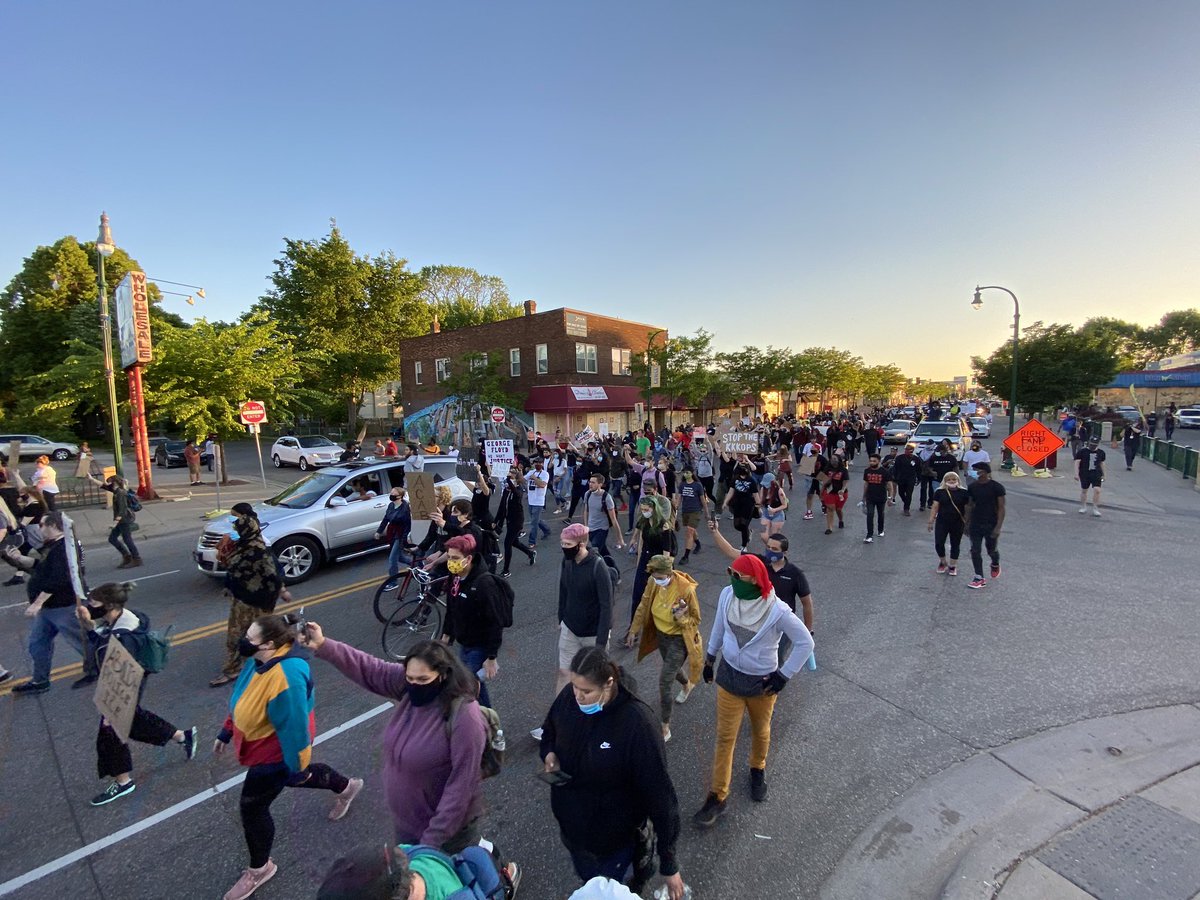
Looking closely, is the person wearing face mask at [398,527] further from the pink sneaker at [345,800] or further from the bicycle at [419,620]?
the pink sneaker at [345,800]

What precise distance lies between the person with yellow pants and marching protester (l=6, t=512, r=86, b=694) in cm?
576

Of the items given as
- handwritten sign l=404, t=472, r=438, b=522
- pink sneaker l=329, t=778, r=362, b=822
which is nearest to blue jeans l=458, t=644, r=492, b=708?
pink sneaker l=329, t=778, r=362, b=822

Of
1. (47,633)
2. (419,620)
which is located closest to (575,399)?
(419,620)

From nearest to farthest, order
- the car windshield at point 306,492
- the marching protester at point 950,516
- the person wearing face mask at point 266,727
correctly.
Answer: the person wearing face mask at point 266,727 < the marching protester at point 950,516 < the car windshield at point 306,492

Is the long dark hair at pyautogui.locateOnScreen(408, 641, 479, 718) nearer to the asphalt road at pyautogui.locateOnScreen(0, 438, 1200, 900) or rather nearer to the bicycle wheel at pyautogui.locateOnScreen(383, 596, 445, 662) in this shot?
the asphalt road at pyautogui.locateOnScreen(0, 438, 1200, 900)

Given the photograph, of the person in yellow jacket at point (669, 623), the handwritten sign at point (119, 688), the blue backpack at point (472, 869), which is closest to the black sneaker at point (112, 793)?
the handwritten sign at point (119, 688)

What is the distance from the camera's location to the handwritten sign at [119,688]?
139 inches

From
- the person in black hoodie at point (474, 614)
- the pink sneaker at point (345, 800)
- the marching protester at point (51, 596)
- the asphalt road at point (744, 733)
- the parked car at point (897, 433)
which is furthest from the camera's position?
the parked car at point (897, 433)

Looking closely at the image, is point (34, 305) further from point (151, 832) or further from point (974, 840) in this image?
point (974, 840)

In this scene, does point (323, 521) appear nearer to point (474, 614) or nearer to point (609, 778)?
point (474, 614)

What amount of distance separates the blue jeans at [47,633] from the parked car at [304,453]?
21223 millimetres

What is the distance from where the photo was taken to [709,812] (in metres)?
3.59

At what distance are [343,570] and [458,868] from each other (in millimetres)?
8464

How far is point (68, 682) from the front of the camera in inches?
222
